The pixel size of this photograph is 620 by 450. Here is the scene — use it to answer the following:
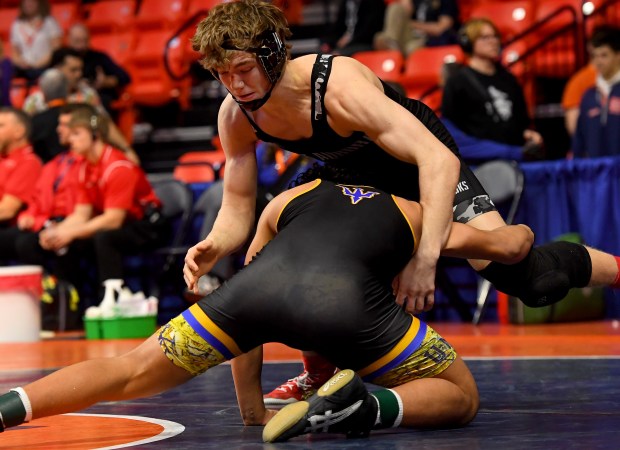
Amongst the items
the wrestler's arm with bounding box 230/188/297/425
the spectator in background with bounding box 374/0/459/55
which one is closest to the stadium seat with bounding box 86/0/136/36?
the spectator in background with bounding box 374/0/459/55

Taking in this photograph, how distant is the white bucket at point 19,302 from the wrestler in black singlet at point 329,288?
14.0 feet

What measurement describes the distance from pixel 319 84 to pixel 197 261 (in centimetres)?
Result: 59

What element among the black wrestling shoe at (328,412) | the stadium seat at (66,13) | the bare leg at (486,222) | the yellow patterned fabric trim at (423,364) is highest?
the stadium seat at (66,13)

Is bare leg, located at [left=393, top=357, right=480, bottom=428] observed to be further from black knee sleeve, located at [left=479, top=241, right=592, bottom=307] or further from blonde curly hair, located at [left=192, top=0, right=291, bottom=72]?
blonde curly hair, located at [left=192, top=0, right=291, bottom=72]

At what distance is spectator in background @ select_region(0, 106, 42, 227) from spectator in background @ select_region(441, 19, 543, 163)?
2896 mm

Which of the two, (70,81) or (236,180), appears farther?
(70,81)

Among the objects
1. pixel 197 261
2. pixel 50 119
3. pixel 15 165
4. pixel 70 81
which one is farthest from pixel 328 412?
pixel 70 81

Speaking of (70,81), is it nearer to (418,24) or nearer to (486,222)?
(418,24)

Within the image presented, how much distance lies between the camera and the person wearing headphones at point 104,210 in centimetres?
788

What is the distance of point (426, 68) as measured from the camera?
944 cm

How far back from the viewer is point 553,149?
9203mm

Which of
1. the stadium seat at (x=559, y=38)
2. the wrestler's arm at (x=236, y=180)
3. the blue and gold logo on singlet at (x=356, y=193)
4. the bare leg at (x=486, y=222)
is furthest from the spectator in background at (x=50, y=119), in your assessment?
the blue and gold logo on singlet at (x=356, y=193)

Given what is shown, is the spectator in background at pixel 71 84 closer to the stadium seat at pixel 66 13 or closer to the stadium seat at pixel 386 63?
the stadium seat at pixel 386 63

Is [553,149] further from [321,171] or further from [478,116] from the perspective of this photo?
[321,171]
